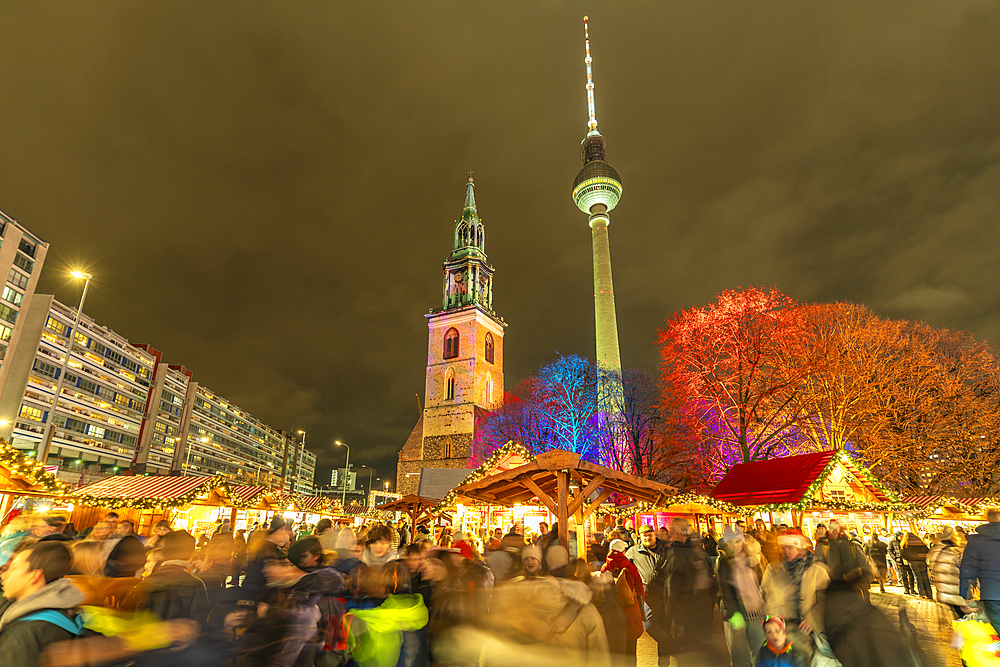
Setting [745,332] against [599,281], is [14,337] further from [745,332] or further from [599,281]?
[745,332]

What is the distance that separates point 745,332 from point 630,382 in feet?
44.3

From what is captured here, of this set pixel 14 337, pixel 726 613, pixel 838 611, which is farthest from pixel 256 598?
pixel 14 337

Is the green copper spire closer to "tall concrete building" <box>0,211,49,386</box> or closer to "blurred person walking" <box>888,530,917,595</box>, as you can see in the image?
"tall concrete building" <box>0,211,49,386</box>

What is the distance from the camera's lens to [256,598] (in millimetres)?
4012

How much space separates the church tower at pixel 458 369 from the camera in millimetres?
55438

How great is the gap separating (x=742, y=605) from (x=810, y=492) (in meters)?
12.2

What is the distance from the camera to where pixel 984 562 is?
6594mm

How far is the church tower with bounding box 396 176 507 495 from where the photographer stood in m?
55.4

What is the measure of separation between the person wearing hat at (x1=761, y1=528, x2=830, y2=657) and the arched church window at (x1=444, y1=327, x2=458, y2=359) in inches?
2144

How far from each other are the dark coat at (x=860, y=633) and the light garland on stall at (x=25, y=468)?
1408 centimetres

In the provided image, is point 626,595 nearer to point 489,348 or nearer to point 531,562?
point 531,562

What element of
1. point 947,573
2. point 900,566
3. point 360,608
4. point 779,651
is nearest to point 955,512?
point 900,566

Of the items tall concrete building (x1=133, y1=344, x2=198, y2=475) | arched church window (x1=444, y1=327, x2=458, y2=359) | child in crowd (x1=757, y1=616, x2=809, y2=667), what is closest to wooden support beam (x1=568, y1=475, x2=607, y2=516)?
child in crowd (x1=757, y1=616, x2=809, y2=667)

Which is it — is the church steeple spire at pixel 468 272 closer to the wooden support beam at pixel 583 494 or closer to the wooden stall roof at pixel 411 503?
the wooden stall roof at pixel 411 503
